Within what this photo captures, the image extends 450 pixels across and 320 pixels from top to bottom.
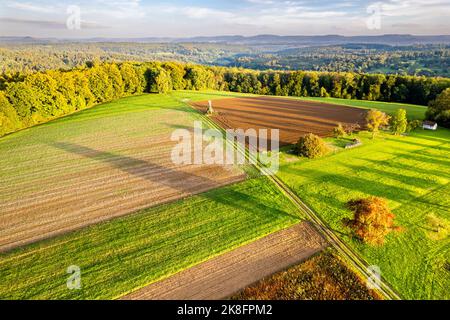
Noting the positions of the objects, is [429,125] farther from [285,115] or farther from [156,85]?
[156,85]

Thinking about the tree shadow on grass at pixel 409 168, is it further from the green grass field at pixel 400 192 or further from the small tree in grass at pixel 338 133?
the small tree in grass at pixel 338 133

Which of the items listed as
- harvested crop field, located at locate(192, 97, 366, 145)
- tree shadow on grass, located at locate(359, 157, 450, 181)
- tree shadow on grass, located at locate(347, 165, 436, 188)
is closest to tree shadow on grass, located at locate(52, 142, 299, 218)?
tree shadow on grass, located at locate(347, 165, 436, 188)

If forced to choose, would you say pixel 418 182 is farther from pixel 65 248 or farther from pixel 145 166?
pixel 65 248

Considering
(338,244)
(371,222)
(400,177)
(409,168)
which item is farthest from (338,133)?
(338,244)

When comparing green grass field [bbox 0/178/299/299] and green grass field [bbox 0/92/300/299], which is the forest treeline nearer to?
green grass field [bbox 0/92/300/299]

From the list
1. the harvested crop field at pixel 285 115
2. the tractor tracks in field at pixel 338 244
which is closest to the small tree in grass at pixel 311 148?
the harvested crop field at pixel 285 115

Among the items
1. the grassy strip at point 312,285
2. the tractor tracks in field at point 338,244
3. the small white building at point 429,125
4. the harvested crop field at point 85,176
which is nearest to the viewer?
the grassy strip at point 312,285

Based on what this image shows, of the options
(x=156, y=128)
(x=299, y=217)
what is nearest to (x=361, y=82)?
(x=156, y=128)
